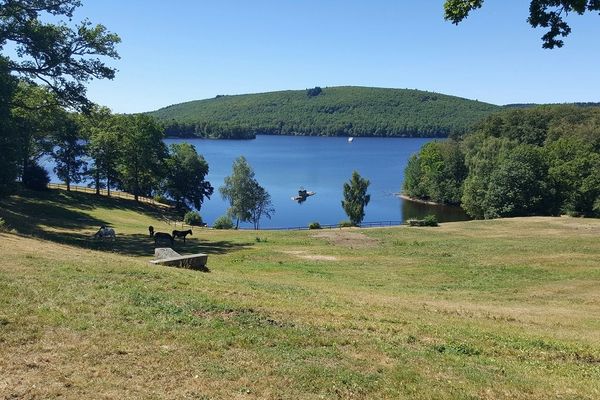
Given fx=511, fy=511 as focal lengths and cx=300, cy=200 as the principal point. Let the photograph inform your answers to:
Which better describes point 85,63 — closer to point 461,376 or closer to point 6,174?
point 6,174

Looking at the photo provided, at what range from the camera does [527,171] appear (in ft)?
265

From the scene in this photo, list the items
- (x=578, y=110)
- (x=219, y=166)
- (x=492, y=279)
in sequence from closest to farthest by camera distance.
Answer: (x=492, y=279)
(x=578, y=110)
(x=219, y=166)

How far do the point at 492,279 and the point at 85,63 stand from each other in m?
31.6

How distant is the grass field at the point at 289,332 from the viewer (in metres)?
9.64

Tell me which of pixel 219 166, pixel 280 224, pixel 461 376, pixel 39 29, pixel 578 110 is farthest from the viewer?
pixel 219 166

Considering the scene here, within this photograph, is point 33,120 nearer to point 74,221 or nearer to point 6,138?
point 74,221

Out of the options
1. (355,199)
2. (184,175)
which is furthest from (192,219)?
(355,199)

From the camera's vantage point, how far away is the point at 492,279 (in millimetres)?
28469

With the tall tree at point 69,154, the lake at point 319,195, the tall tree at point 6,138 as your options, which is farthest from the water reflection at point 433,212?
the tall tree at point 6,138

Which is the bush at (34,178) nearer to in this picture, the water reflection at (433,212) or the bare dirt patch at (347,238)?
the bare dirt patch at (347,238)

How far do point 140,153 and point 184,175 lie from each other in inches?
550

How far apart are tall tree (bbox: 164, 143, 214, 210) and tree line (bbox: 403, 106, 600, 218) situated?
48376mm

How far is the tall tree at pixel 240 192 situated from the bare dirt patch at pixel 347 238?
1472 inches

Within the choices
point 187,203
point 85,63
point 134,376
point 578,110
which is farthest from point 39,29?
point 578,110
